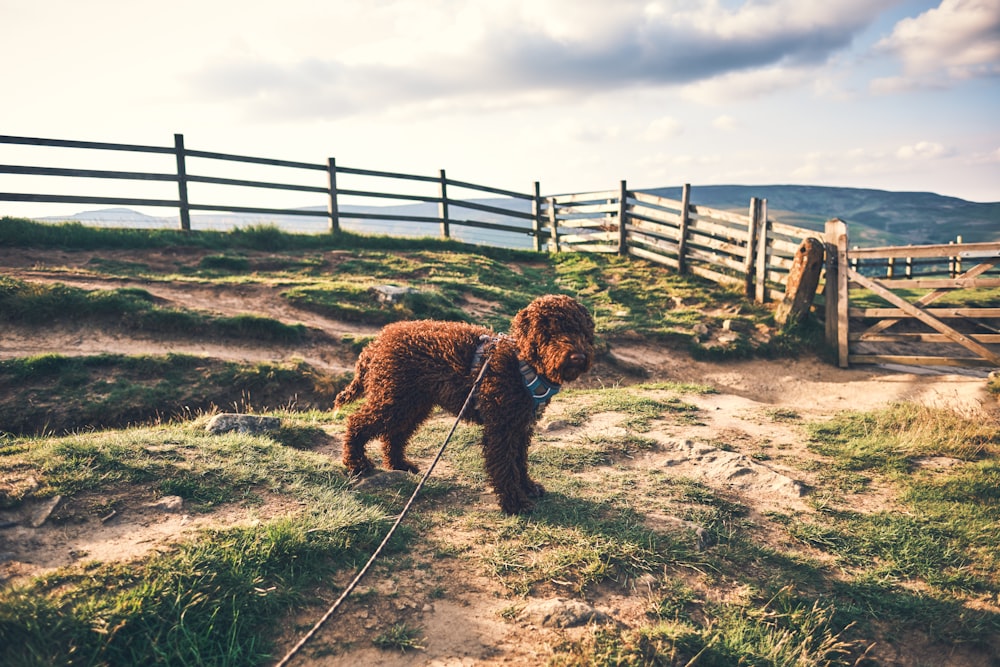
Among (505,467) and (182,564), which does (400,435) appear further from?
(182,564)

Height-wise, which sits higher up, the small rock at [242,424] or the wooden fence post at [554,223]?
the wooden fence post at [554,223]

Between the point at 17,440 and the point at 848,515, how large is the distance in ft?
23.4

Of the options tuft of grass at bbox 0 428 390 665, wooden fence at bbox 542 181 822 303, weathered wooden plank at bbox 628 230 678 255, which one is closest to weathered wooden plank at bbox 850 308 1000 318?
wooden fence at bbox 542 181 822 303

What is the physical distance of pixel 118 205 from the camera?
12.8m

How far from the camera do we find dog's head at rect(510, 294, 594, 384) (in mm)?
3756

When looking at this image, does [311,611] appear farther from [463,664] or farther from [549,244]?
[549,244]

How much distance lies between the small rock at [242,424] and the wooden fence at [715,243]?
30.9 ft

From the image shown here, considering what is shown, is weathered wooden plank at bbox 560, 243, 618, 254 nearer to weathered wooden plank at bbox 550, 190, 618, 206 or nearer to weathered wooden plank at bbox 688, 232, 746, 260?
weathered wooden plank at bbox 550, 190, 618, 206

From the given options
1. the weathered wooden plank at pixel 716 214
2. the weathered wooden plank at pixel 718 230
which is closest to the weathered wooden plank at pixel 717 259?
the weathered wooden plank at pixel 718 230

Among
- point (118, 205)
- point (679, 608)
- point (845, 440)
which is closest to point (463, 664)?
point (679, 608)

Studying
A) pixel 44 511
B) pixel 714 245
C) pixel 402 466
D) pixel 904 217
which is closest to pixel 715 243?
pixel 714 245

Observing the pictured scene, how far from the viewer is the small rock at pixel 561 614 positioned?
301 cm

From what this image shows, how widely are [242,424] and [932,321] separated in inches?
456

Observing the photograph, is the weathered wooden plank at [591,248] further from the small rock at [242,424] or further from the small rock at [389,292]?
the small rock at [242,424]
